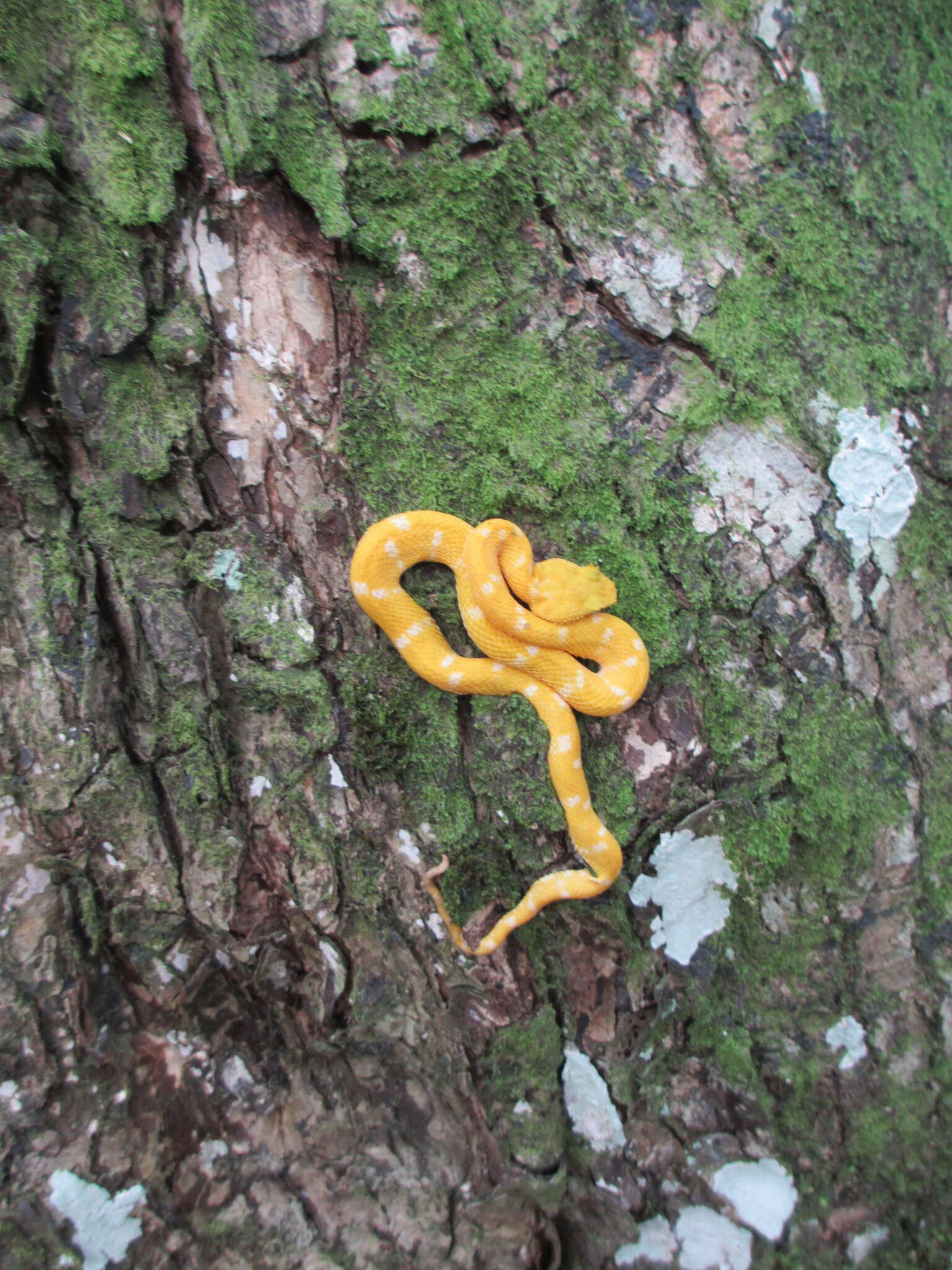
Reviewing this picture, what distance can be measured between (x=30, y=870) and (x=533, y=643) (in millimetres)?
1667

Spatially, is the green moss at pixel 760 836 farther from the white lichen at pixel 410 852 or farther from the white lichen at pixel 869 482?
the white lichen at pixel 410 852

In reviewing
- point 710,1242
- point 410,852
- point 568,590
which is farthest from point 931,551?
point 710,1242

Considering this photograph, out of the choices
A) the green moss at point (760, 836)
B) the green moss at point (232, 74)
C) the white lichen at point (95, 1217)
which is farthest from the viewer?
the green moss at point (760, 836)

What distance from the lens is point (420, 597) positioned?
2320 mm

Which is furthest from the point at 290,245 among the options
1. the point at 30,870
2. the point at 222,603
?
the point at 30,870

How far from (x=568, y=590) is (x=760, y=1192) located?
1.82 m

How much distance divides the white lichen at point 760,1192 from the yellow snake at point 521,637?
0.88 meters

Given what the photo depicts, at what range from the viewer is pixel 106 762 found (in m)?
2.15

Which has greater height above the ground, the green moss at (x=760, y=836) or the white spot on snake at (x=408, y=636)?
the white spot on snake at (x=408, y=636)

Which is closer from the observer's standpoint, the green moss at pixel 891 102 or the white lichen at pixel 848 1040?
the white lichen at pixel 848 1040

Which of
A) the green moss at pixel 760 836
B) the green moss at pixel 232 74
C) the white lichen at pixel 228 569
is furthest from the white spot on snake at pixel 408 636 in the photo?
the green moss at pixel 232 74

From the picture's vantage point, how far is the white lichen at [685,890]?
215 cm

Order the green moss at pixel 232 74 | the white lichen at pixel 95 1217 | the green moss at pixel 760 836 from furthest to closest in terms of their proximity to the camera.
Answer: the green moss at pixel 760 836, the green moss at pixel 232 74, the white lichen at pixel 95 1217

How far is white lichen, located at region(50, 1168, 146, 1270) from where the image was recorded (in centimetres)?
195
